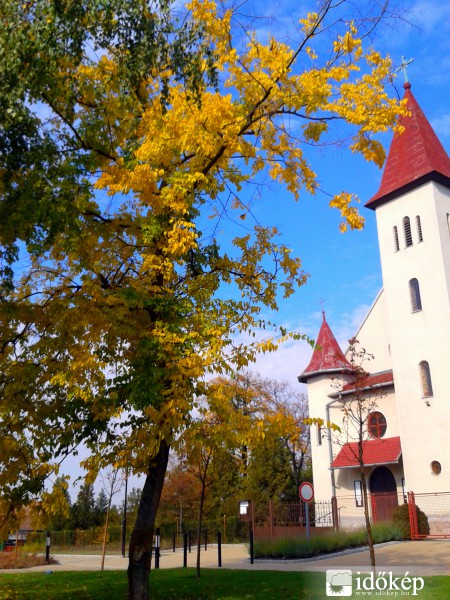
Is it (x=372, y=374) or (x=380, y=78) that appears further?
(x=372, y=374)

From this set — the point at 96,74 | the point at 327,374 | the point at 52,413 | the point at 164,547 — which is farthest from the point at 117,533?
the point at 96,74

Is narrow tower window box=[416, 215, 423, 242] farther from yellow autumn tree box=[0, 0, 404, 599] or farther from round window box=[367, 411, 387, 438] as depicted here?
yellow autumn tree box=[0, 0, 404, 599]

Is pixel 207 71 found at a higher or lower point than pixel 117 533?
higher

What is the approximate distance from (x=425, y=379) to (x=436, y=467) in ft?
13.2

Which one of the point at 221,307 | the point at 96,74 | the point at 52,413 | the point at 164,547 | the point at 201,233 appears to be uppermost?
the point at 96,74

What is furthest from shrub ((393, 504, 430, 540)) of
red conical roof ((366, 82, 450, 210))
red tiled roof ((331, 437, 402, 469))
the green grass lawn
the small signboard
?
red conical roof ((366, 82, 450, 210))

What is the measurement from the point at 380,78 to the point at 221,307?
417 centimetres

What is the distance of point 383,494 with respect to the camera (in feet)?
91.1

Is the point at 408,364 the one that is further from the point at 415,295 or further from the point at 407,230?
the point at 407,230

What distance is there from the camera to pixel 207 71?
8992 mm

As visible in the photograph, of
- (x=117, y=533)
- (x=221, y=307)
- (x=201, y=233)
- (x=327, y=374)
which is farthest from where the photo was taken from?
(x=327, y=374)

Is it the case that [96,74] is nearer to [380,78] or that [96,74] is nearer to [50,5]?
[50,5]

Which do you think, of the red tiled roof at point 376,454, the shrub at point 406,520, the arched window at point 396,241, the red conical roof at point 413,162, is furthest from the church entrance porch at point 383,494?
the red conical roof at point 413,162

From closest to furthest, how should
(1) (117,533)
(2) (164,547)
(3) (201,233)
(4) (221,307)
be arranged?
(4) (221,307) → (3) (201,233) → (2) (164,547) → (1) (117,533)
